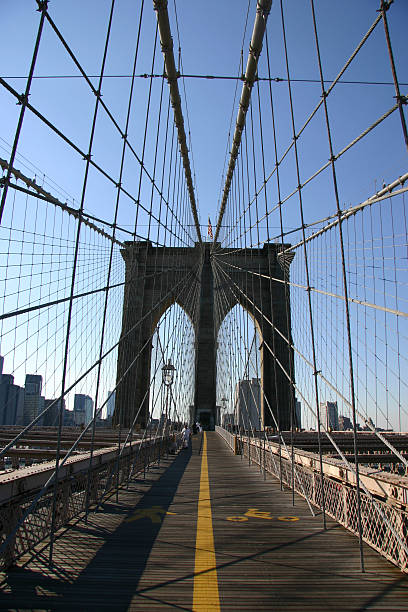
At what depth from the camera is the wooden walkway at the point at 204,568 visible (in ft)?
6.61

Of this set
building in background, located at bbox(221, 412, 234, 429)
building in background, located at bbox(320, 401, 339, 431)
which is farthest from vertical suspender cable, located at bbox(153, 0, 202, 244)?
building in background, located at bbox(221, 412, 234, 429)

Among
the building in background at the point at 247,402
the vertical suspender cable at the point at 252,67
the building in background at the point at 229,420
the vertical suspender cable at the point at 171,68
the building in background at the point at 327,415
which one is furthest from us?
the building in background at the point at 229,420

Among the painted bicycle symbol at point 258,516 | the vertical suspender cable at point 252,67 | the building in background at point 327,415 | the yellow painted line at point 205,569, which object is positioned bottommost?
the painted bicycle symbol at point 258,516

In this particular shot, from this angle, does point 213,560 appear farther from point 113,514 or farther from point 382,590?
point 113,514

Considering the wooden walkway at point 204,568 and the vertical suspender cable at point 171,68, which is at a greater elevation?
the vertical suspender cable at point 171,68

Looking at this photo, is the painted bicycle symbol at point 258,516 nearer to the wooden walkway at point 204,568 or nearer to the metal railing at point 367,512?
the wooden walkway at point 204,568

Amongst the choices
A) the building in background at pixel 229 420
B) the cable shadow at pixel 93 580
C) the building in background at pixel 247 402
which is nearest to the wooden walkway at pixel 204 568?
the cable shadow at pixel 93 580

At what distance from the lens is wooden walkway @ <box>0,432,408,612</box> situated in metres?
2.01

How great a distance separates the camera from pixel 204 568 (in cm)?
247

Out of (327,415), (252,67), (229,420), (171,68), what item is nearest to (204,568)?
(252,67)

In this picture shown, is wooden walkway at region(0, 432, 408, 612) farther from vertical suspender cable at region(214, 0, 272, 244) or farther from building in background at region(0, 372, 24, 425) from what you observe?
vertical suspender cable at region(214, 0, 272, 244)

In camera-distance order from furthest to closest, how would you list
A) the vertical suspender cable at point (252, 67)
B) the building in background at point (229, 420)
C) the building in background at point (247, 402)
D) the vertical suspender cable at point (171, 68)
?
the building in background at point (229, 420), the building in background at point (247, 402), the vertical suspender cable at point (171, 68), the vertical suspender cable at point (252, 67)

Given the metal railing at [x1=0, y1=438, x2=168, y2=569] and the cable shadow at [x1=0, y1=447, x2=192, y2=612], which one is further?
the metal railing at [x1=0, y1=438, x2=168, y2=569]

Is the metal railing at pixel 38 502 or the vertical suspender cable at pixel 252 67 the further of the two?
the vertical suspender cable at pixel 252 67
